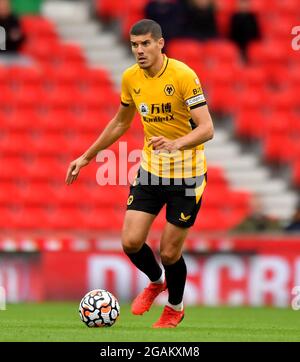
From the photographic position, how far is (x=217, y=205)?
15.5 metres

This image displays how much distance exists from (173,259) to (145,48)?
5.50ft

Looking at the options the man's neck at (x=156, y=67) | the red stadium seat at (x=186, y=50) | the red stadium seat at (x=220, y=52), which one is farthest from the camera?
the red stadium seat at (x=220, y=52)

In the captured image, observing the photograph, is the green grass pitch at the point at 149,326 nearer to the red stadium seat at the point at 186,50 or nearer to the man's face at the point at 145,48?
the man's face at the point at 145,48

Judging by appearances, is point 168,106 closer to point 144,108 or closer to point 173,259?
point 144,108

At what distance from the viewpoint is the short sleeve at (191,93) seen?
8.90 metres

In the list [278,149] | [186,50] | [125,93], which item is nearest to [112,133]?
[125,93]

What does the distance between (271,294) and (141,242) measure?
4614 millimetres

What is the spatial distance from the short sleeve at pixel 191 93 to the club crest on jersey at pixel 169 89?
10 centimetres

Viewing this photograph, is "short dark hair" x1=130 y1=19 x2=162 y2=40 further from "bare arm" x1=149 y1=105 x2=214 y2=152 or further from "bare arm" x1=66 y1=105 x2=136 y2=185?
"bare arm" x1=66 y1=105 x2=136 y2=185

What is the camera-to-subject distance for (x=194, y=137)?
868 cm

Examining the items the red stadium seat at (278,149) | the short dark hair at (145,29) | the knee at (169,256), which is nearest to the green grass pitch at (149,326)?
the knee at (169,256)

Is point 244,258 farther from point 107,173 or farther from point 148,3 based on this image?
point 148,3

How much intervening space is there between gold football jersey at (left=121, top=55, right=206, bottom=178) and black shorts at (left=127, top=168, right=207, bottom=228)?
0.07 metres

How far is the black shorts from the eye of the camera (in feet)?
30.0
